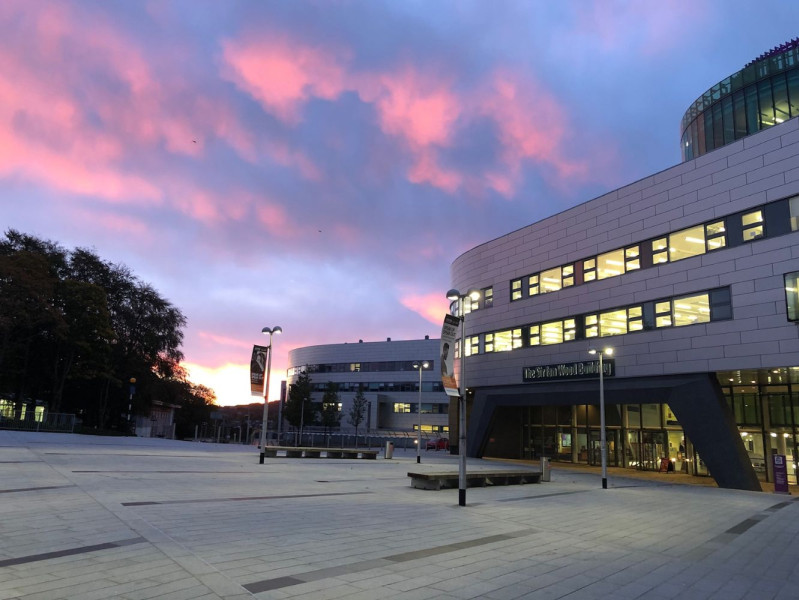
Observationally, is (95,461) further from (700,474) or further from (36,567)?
(700,474)

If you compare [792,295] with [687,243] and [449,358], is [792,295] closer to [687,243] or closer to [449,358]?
[687,243]

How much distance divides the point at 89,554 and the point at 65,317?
51.0m

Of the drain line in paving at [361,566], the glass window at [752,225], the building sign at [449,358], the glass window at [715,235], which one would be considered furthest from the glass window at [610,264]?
the drain line in paving at [361,566]

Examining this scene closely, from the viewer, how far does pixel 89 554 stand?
25.4ft

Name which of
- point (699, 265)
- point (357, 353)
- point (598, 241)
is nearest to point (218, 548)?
point (699, 265)

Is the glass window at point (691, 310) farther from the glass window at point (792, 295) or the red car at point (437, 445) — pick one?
the red car at point (437, 445)

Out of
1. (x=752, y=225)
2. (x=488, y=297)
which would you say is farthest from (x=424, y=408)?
(x=752, y=225)

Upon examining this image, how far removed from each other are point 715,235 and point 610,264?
6698mm

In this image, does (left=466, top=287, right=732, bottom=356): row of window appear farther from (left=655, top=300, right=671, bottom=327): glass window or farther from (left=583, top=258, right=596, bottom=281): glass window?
(left=583, top=258, right=596, bottom=281): glass window

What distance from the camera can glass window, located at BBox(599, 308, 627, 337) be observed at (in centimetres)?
3275

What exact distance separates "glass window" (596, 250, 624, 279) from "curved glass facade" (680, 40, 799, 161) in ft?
35.6

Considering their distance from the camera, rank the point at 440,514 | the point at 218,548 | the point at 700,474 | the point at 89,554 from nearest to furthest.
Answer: the point at 89,554
the point at 218,548
the point at 440,514
the point at 700,474

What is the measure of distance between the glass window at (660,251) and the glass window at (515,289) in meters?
11.1

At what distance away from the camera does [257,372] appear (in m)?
26.6
